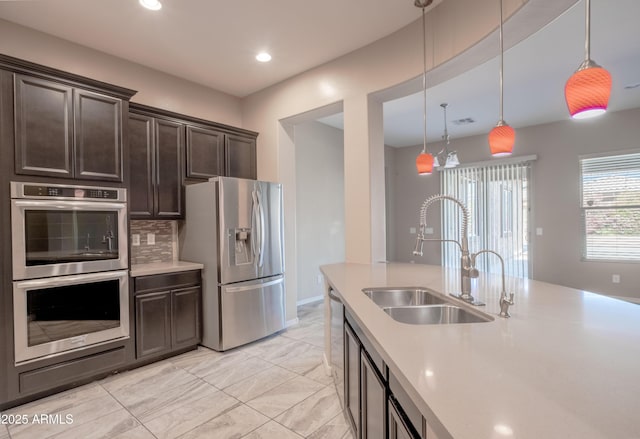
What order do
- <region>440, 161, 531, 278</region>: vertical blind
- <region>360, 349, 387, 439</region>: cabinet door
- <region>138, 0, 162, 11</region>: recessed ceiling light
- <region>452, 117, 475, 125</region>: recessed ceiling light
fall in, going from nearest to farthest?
<region>360, 349, 387, 439</region>: cabinet door, <region>138, 0, 162, 11</region>: recessed ceiling light, <region>452, 117, 475, 125</region>: recessed ceiling light, <region>440, 161, 531, 278</region>: vertical blind

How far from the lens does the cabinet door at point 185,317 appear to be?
3105mm

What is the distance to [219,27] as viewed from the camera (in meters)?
2.77

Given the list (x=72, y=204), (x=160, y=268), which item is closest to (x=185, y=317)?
(x=160, y=268)

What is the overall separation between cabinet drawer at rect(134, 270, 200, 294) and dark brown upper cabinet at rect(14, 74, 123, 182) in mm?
925

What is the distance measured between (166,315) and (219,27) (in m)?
2.64

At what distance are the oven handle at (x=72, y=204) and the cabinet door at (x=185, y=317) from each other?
971 mm

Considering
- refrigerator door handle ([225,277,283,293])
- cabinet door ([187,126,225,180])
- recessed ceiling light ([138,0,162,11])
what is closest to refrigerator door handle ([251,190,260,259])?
refrigerator door handle ([225,277,283,293])

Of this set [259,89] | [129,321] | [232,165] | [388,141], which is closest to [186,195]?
[232,165]

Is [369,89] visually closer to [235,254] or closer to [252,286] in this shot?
[235,254]

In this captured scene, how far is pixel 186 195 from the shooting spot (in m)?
3.47

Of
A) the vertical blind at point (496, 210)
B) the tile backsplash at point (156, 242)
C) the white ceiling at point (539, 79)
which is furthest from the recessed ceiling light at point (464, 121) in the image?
the tile backsplash at point (156, 242)

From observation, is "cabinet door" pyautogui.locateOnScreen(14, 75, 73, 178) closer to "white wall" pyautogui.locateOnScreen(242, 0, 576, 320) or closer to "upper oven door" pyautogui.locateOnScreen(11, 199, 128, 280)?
"upper oven door" pyautogui.locateOnScreen(11, 199, 128, 280)

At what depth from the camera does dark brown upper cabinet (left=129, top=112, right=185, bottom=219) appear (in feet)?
10.2

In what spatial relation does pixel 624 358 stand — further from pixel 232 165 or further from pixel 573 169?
pixel 573 169
